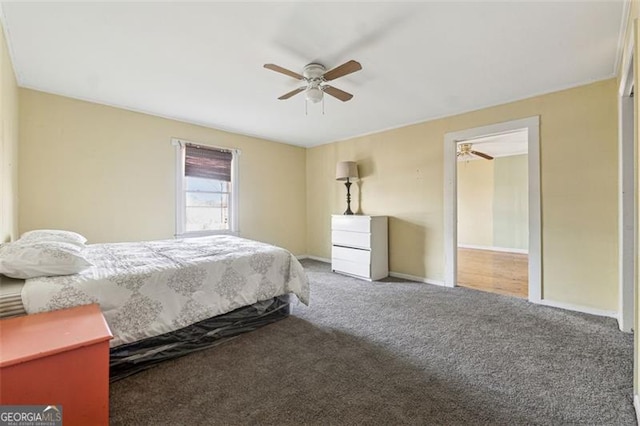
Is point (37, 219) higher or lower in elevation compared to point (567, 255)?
higher

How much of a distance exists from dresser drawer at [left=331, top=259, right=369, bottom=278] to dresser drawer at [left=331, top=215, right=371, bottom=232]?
0.52 m

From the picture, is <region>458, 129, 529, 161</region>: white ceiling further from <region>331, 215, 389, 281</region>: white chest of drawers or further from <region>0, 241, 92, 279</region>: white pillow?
<region>0, 241, 92, 279</region>: white pillow

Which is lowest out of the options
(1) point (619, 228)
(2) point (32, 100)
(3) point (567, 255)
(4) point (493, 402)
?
(4) point (493, 402)

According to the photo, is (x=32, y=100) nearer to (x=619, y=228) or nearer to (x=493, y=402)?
(x=493, y=402)

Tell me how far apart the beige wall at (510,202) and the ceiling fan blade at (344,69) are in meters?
6.04

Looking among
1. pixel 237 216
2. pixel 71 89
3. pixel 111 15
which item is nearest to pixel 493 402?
pixel 111 15

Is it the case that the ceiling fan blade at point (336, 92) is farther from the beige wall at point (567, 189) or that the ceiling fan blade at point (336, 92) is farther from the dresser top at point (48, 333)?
the dresser top at point (48, 333)

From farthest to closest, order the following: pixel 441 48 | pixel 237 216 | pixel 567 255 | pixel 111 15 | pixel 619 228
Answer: pixel 237 216
pixel 567 255
pixel 619 228
pixel 441 48
pixel 111 15

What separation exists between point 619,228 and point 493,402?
91.0 inches

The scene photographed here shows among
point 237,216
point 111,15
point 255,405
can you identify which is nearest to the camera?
point 255,405

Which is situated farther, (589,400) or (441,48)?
(441,48)

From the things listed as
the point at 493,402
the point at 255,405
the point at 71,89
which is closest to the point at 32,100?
the point at 71,89

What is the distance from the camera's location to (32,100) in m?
3.02

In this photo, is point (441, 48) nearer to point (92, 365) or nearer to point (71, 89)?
point (92, 365)
